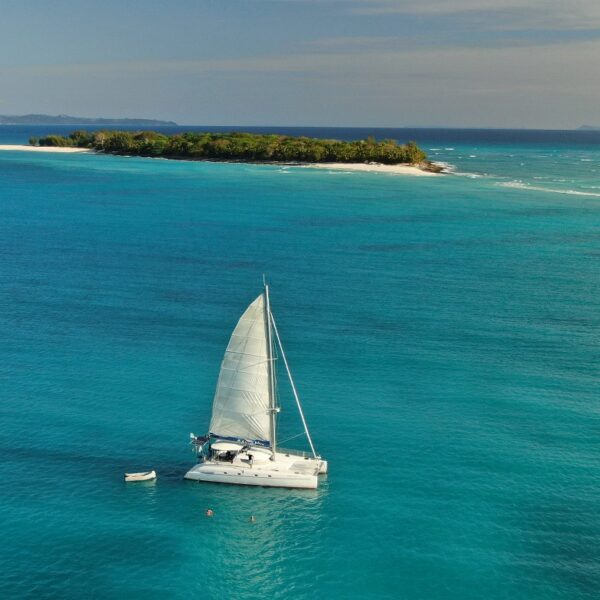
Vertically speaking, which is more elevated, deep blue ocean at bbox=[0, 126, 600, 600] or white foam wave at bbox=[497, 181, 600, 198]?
white foam wave at bbox=[497, 181, 600, 198]

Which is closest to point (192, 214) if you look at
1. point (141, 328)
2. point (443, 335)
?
point (141, 328)

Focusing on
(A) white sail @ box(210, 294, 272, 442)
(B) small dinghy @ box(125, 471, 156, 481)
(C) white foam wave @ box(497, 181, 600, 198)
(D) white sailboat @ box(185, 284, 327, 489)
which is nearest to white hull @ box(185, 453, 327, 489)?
(D) white sailboat @ box(185, 284, 327, 489)

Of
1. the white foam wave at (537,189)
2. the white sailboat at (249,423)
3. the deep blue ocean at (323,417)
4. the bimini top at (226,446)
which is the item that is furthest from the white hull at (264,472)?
the white foam wave at (537,189)

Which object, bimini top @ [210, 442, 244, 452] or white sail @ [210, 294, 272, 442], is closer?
white sail @ [210, 294, 272, 442]

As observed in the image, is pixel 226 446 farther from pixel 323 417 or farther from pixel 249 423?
pixel 323 417

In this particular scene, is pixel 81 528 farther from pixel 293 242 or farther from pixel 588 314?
pixel 293 242

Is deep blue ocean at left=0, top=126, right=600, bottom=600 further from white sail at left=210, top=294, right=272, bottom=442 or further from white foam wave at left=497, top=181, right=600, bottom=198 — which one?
white foam wave at left=497, top=181, right=600, bottom=198

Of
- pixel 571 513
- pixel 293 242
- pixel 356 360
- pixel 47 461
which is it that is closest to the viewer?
pixel 571 513

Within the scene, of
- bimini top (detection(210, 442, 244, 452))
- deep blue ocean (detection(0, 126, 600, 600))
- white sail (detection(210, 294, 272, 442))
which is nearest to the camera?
deep blue ocean (detection(0, 126, 600, 600))

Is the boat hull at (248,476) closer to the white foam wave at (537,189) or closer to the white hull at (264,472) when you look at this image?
the white hull at (264,472)
